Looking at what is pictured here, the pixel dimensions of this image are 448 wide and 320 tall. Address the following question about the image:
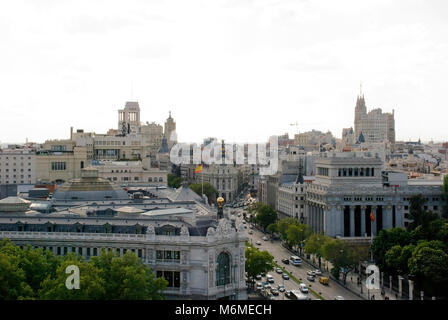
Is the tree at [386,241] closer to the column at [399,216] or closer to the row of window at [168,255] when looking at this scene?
the column at [399,216]

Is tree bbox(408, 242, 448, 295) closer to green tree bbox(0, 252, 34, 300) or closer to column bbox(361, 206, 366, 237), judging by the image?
column bbox(361, 206, 366, 237)

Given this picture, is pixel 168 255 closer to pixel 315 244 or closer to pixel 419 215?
pixel 315 244

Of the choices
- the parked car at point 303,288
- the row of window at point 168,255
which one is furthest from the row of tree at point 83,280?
the parked car at point 303,288

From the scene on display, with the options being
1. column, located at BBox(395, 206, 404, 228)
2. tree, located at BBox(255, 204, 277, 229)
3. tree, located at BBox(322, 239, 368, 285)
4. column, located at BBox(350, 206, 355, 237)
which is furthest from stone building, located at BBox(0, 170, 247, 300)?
A: tree, located at BBox(255, 204, 277, 229)

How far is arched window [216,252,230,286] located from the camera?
73688mm

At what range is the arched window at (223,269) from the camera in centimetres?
7369

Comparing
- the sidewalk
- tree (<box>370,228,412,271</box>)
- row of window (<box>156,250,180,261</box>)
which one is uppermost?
row of window (<box>156,250,180,261</box>)

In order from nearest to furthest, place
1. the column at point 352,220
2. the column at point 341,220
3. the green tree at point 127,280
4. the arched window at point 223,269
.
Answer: the green tree at point 127,280 < the arched window at point 223,269 < the column at point 341,220 < the column at point 352,220

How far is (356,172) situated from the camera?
133 metres

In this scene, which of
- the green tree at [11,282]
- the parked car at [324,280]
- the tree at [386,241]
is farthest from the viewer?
the tree at [386,241]

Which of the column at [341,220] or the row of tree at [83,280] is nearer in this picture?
the row of tree at [83,280]

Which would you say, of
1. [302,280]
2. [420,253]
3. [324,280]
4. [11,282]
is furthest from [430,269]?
[11,282]

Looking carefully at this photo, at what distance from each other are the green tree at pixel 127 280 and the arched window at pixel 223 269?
8.59m

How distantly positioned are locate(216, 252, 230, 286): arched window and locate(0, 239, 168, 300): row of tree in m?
8.17
